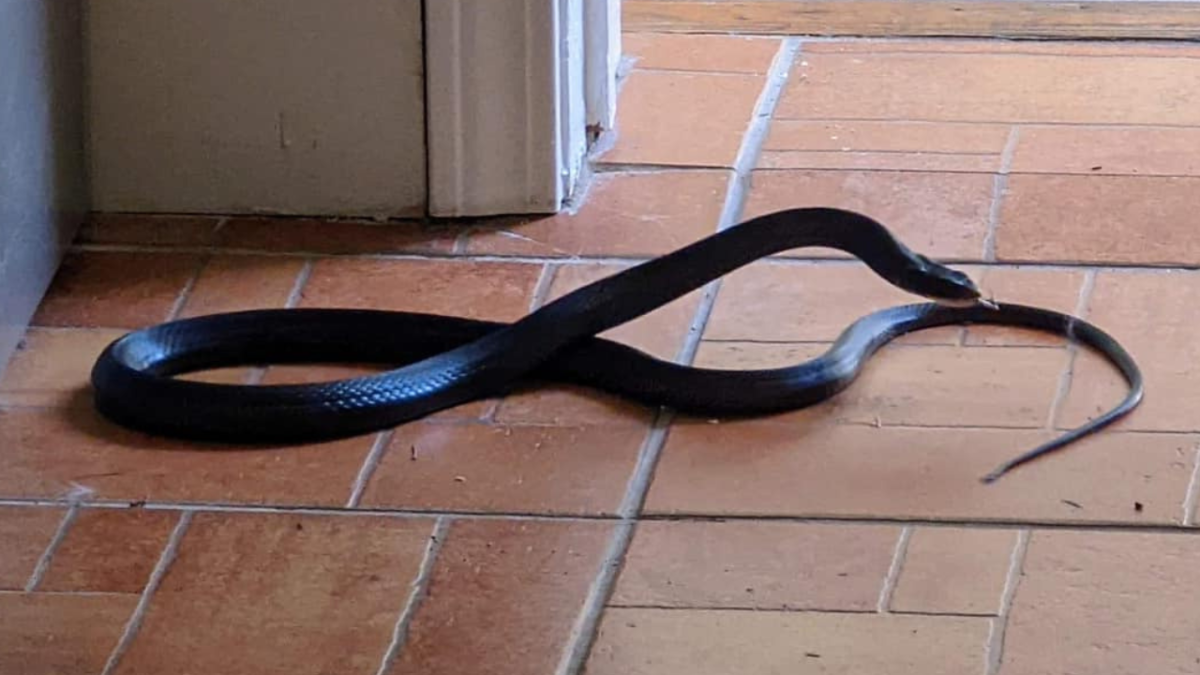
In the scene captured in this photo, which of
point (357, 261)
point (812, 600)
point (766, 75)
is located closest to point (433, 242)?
point (357, 261)

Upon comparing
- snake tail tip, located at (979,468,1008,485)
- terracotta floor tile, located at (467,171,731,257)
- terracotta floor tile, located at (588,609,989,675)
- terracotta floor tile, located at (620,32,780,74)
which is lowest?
terracotta floor tile, located at (620,32,780,74)

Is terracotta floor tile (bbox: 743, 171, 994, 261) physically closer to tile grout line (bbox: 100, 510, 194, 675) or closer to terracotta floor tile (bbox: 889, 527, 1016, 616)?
terracotta floor tile (bbox: 889, 527, 1016, 616)

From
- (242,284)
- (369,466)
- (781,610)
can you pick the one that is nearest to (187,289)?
(242,284)

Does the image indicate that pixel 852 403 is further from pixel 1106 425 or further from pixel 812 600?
pixel 812 600

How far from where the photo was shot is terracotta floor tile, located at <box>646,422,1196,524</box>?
1.85 m

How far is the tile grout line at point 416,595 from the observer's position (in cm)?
163

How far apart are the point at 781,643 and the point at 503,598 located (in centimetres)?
23

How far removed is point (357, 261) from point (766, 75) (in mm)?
801

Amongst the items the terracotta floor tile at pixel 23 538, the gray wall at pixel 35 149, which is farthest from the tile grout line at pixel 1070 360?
the gray wall at pixel 35 149

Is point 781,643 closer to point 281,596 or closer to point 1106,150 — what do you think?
point 281,596

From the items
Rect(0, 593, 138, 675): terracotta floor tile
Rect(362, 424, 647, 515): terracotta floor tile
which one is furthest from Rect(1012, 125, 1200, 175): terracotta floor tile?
Rect(0, 593, 138, 675): terracotta floor tile

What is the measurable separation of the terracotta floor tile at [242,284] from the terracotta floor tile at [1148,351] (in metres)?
0.86

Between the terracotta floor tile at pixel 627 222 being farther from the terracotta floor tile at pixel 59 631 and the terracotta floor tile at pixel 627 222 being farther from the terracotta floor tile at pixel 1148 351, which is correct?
the terracotta floor tile at pixel 59 631

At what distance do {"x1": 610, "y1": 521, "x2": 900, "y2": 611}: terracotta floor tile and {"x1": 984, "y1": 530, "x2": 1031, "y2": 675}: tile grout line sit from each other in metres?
0.10
